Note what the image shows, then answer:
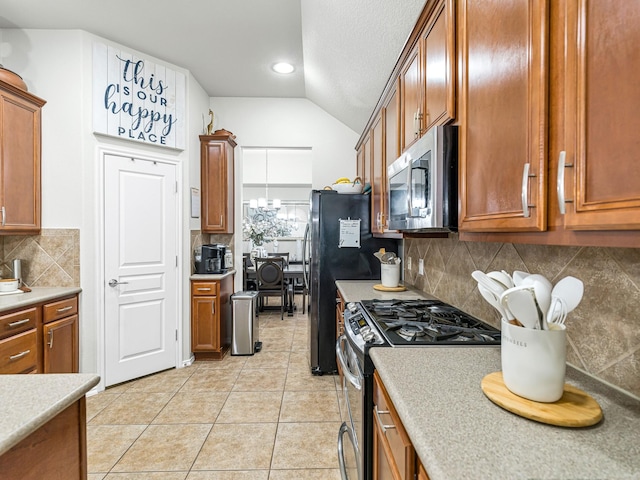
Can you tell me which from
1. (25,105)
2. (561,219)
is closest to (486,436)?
(561,219)

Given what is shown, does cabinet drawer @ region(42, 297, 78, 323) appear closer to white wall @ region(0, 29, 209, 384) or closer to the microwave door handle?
white wall @ region(0, 29, 209, 384)

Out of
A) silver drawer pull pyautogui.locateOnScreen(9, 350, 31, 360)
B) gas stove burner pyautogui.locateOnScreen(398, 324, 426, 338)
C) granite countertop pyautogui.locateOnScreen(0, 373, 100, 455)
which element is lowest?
silver drawer pull pyautogui.locateOnScreen(9, 350, 31, 360)

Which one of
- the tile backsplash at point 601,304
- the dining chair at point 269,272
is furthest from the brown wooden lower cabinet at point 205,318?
the tile backsplash at point 601,304

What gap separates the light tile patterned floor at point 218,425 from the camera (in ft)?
6.26

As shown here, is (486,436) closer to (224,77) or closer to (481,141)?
(481,141)

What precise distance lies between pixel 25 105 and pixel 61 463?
273cm

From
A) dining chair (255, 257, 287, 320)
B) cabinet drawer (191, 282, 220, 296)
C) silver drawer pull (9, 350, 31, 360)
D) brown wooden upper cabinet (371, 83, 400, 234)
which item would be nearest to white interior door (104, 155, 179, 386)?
cabinet drawer (191, 282, 220, 296)

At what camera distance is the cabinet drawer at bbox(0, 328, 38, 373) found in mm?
1983

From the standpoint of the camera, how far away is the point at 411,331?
1461mm

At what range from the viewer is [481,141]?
1085 millimetres

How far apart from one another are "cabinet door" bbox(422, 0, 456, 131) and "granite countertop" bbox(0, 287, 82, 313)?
2616 millimetres

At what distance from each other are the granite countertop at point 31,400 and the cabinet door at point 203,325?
2486 millimetres

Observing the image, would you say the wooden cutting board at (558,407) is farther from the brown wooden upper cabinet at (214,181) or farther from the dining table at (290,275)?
the dining table at (290,275)

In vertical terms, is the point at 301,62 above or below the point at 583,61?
above
